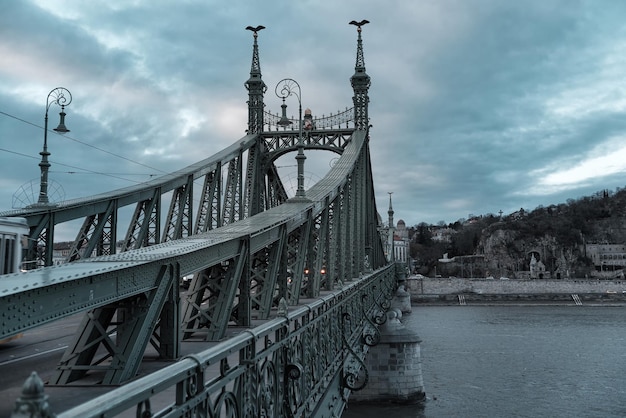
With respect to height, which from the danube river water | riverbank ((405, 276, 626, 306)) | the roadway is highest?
the roadway

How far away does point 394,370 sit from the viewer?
25.0m

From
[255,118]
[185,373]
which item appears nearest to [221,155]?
[255,118]

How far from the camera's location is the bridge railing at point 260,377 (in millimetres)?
3188

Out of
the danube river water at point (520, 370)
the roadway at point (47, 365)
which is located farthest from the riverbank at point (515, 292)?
the roadway at point (47, 365)

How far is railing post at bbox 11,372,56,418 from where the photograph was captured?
2105 millimetres

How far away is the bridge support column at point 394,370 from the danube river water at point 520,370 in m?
0.66

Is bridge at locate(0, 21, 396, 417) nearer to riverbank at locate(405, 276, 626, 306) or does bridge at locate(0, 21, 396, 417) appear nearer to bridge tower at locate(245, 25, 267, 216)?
bridge tower at locate(245, 25, 267, 216)

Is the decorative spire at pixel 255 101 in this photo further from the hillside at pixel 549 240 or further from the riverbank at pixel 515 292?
the hillside at pixel 549 240

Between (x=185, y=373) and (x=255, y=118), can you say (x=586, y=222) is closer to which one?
(x=255, y=118)

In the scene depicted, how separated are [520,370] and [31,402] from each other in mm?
34388

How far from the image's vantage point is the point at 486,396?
1053 inches

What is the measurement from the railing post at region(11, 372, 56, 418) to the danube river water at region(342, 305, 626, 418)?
2192 cm

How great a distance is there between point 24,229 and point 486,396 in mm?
21227

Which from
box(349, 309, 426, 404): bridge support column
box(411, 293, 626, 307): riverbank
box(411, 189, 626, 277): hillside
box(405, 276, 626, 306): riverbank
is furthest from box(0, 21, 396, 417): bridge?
box(411, 189, 626, 277): hillside
